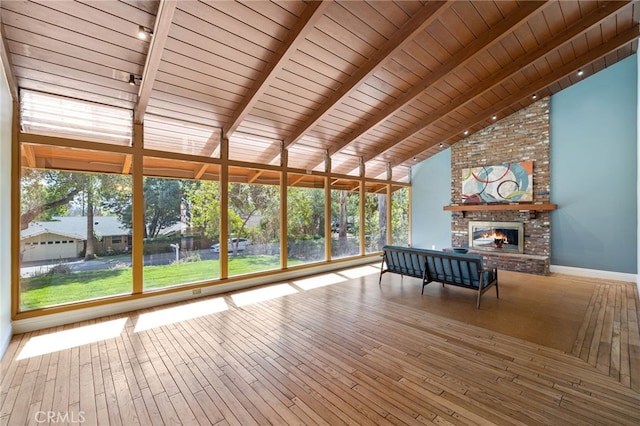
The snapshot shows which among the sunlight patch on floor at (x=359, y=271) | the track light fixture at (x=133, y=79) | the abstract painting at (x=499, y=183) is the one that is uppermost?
the track light fixture at (x=133, y=79)

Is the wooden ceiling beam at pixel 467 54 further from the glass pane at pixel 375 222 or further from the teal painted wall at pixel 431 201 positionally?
the teal painted wall at pixel 431 201

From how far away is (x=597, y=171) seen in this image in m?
6.53

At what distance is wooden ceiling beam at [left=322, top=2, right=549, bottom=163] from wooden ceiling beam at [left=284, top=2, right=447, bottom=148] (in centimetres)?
121

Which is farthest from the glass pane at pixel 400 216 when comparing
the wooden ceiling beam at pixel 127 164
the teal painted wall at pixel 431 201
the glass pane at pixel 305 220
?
the wooden ceiling beam at pixel 127 164

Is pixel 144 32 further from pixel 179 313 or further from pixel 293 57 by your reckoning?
pixel 179 313

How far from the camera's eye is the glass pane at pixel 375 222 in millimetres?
8797

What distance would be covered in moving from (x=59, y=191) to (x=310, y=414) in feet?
15.4

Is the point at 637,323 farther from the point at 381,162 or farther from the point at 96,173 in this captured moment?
the point at 96,173

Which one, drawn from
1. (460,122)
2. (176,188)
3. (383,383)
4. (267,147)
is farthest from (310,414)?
(460,122)

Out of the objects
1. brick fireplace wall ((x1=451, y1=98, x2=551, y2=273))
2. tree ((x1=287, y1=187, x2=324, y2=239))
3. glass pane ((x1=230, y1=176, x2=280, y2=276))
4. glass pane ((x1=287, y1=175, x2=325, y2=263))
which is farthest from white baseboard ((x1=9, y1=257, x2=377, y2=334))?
brick fireplace wall ((x1=451, y1=98, x2=551, y2=273))

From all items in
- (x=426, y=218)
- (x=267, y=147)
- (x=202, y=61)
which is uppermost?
(x=202, y=61)

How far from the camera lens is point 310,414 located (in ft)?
7.06

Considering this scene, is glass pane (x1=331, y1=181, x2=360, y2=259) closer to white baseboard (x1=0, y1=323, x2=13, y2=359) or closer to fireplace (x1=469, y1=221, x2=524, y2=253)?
fireplace (x1=469, y1=221, x2=524, y2=253)

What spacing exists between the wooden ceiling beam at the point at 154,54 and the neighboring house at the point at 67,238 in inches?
71.6
